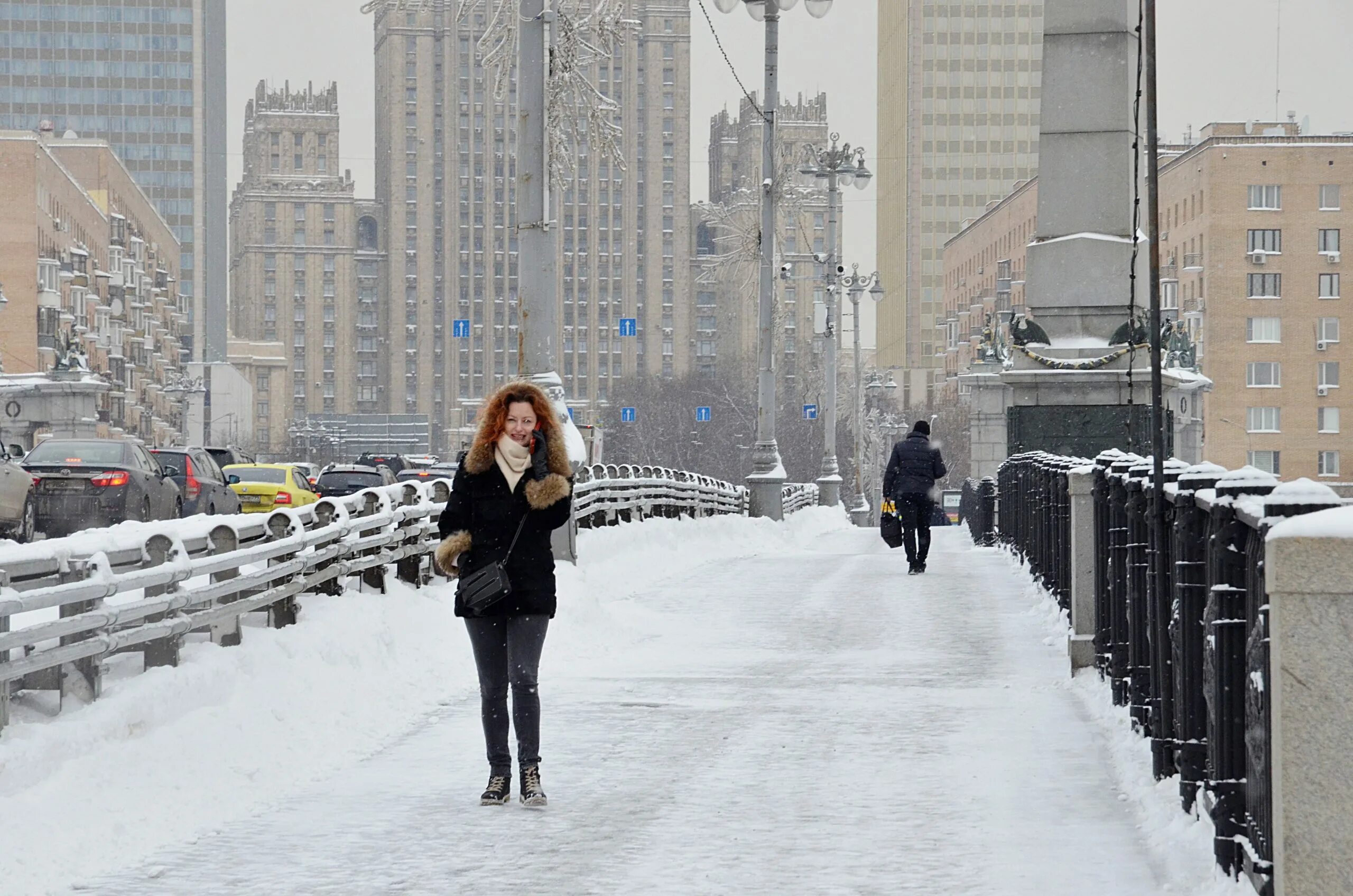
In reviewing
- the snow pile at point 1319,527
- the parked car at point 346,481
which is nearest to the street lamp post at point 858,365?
the parked car at point 346,481

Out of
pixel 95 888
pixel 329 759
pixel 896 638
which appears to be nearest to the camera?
pixel 95 888

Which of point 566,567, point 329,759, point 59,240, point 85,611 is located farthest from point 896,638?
point 59,240

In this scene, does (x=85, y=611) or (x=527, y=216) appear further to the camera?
(x=527, y=216)

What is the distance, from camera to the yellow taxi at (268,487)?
3725cm

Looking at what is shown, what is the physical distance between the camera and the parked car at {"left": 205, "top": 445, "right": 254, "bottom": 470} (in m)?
44.2

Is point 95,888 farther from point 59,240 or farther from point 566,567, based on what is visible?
point 59,240

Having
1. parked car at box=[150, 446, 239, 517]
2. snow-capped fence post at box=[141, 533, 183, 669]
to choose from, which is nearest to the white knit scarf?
snow-capped fence post at box=[141, 533, 183, 669]

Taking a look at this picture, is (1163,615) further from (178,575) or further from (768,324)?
(768,324)

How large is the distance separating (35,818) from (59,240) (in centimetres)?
11519

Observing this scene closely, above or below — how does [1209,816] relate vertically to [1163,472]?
below

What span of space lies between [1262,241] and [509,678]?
104 meters

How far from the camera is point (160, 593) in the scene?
9.89 metres

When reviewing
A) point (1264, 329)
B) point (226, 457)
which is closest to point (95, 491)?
point (226, 457)

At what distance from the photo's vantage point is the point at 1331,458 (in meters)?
99.2
